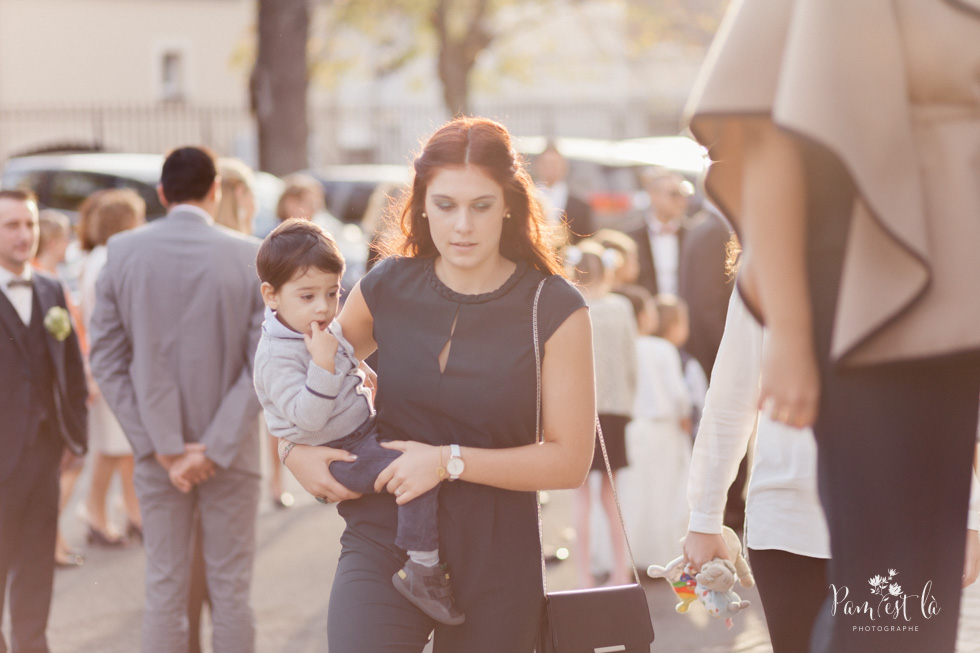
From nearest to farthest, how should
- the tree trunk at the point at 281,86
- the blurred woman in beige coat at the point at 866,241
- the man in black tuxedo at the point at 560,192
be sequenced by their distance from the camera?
1. the blurred woman in beige coat at the point at 866,241
2. the man in black tuxedo at the point at 560,192
3. the tree trunk at the point at 281,86

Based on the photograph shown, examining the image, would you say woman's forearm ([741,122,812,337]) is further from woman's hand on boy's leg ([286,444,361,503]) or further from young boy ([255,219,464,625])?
woman's hand on boy's leg ([286,444,361,503])

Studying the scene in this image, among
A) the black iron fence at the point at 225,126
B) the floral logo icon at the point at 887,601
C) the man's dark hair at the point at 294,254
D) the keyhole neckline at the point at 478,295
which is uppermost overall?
the black iron fence at the point at 225,126

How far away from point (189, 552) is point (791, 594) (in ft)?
9.23

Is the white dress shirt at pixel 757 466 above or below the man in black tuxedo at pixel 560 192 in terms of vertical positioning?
below

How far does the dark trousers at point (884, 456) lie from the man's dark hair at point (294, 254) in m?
1.80

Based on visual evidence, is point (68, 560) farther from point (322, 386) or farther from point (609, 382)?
point (322, 386)

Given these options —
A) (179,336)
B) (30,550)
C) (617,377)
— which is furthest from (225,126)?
(179,336)

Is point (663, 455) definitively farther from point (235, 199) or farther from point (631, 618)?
point (631, 618)

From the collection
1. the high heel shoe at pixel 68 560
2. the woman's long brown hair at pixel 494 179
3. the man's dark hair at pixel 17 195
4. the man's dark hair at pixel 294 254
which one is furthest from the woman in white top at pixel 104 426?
the woman's long brown hair at pixel 494 179

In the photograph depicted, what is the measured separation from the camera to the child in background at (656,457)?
6.59 meters

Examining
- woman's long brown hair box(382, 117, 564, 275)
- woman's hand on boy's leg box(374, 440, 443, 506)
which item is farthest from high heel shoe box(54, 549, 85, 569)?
woman's hand on boy's leg box(374, 440, 443, 506)

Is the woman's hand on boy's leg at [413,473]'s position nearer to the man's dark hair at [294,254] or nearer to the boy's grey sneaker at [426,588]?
the boy's grey sneaker at [426,588]

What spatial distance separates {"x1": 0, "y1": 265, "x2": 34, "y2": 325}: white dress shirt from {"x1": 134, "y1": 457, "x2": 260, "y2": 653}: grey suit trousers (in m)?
0.93

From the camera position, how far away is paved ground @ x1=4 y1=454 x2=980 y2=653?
5.58 meters
